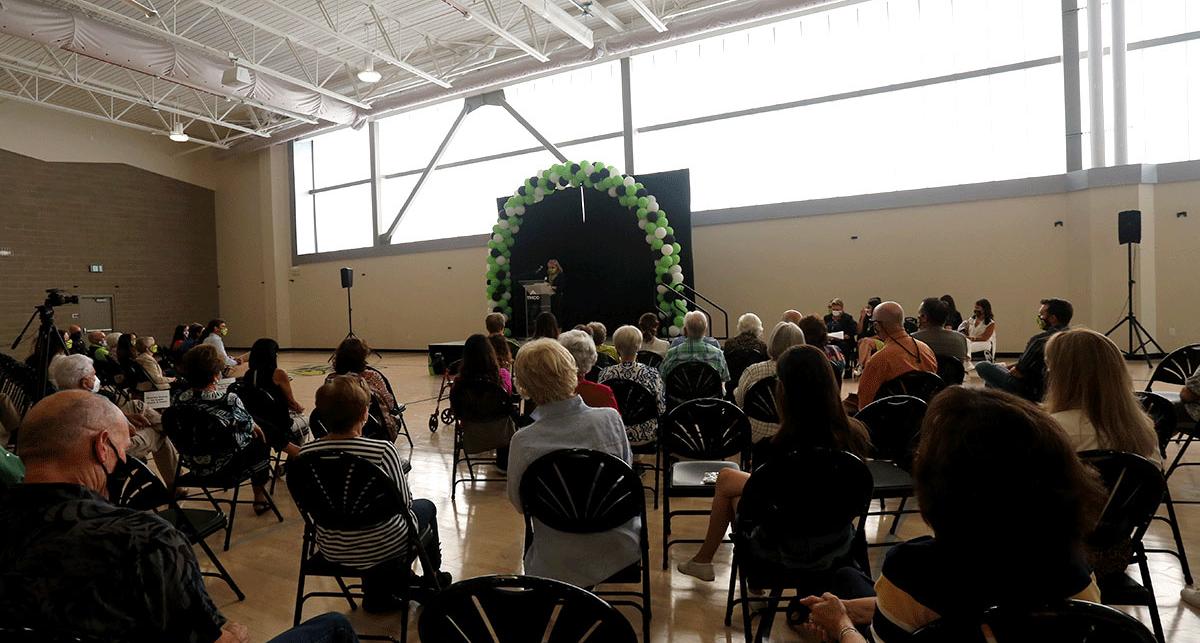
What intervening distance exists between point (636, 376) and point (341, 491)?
2.22 meters

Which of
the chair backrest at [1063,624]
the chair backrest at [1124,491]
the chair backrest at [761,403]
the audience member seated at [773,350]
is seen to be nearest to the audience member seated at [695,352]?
the audience member seated at [773,350]

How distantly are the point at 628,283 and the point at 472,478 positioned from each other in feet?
25.7

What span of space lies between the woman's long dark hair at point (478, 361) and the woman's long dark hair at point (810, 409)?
92.2 inches

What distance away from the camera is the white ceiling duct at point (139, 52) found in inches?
336

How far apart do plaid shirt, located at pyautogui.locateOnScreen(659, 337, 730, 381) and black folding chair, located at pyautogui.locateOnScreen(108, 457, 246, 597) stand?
2878 millimetres

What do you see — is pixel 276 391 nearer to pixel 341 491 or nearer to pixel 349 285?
pixel 341 491

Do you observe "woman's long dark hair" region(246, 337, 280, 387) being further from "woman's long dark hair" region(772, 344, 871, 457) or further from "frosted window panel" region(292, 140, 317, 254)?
"frosted window panel" region(292, 140, 317, 254)

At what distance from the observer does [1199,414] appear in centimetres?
337

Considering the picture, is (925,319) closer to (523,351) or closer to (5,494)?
(523,351)

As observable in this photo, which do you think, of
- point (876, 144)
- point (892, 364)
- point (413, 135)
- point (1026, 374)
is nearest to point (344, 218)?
point (413, 135)

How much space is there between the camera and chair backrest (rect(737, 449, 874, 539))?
6.43ft

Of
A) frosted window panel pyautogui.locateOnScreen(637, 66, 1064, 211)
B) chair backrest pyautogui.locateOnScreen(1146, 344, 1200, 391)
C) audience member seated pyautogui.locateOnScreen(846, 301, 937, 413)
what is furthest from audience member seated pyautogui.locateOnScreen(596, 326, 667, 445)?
frosted window panel pyautogui.locateOnScreen(637, 66, 1064, 211)

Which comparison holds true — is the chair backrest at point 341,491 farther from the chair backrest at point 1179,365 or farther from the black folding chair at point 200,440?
the chair backrest at point 1179,365

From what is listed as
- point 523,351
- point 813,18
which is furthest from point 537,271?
point 523,351
